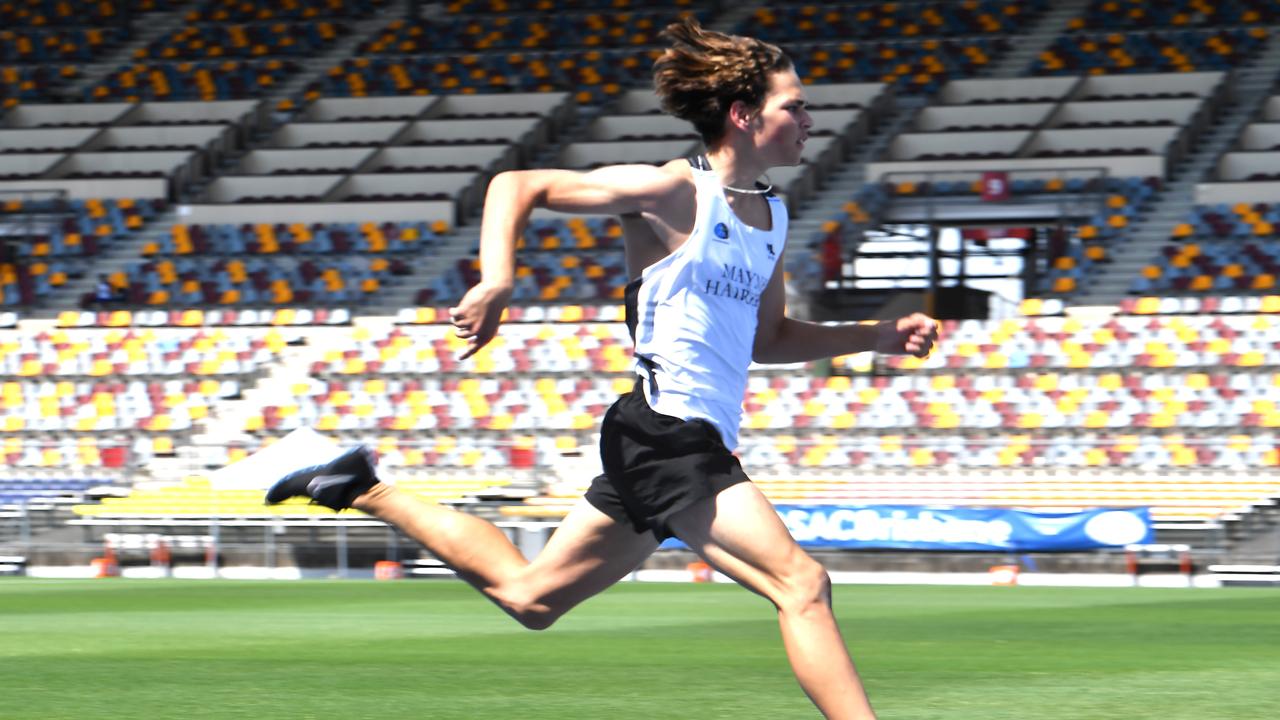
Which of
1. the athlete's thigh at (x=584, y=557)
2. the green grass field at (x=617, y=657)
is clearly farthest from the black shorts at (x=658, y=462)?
the green grass field at (x=617, y=657)

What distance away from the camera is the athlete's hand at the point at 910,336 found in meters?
5.54

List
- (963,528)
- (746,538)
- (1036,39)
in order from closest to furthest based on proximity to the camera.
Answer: (746,538) → (963,528) → (1036,39)

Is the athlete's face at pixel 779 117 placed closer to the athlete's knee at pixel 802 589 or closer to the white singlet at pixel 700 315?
the white singlet at pixel 700 315

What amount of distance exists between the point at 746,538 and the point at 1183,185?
1145 inches

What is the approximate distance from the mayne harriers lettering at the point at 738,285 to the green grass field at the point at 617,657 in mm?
2480

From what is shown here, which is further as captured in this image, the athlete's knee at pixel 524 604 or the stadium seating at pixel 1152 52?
the stadium seating at pixel 1152 52

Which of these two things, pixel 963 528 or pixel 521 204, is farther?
pixel 963 528

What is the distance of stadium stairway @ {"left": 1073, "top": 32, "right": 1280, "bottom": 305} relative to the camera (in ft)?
97.2

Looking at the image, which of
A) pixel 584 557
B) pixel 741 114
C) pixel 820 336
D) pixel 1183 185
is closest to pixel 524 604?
pixel 584 557

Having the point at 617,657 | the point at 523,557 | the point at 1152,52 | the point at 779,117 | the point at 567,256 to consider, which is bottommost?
the point at 567,256

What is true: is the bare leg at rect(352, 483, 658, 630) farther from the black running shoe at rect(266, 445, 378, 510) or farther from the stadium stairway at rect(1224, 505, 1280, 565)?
the stadium stairway at rect(1224, 505, 1280, 565)

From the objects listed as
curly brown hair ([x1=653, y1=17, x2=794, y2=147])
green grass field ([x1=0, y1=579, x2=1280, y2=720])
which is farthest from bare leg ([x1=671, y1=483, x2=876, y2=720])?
green grass field ([x1=0, y1=579, x2=1280, y2=720])

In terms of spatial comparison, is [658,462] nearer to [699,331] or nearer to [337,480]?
[699,331]

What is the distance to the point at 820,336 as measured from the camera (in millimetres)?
5781
